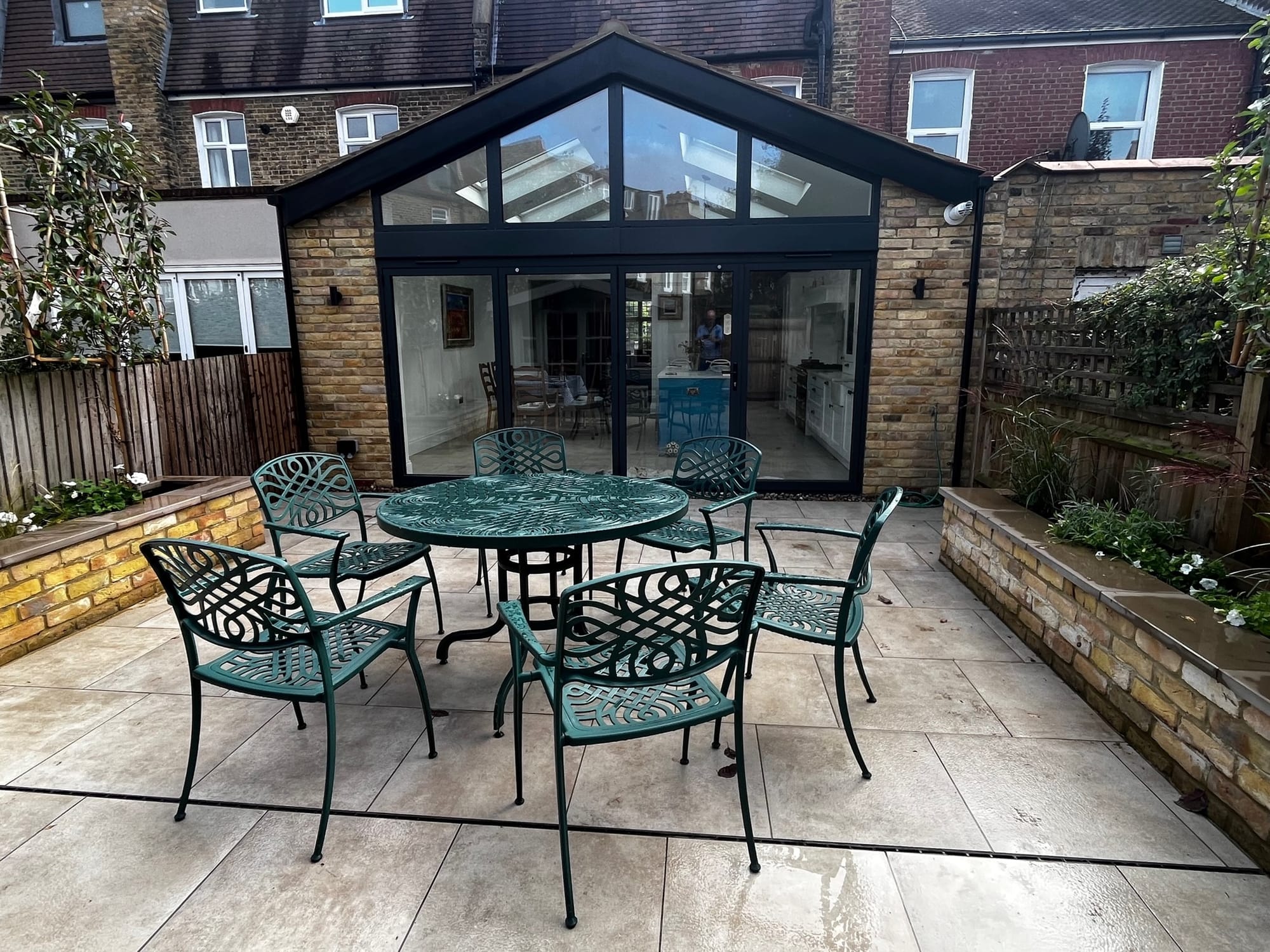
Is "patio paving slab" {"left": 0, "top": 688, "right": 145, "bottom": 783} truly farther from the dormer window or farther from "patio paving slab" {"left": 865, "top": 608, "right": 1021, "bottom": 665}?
the dormer window

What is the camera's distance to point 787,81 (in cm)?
878

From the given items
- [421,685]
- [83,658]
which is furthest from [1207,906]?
[83,658]

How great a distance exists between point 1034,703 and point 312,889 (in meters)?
2.66

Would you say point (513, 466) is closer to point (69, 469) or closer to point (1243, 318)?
point (69, 469)

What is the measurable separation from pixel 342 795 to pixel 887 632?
255cm

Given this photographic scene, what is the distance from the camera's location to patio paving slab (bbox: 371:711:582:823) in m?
2.06

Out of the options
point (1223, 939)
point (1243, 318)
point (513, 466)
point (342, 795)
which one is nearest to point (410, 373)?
point (513, 466)

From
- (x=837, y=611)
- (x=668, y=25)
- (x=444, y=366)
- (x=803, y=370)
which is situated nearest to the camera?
(x=837, y=611)

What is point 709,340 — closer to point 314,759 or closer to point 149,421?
point 149,421

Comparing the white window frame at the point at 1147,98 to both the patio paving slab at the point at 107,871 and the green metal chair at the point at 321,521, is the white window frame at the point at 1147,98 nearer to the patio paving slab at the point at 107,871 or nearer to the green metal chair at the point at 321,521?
the green metal chair at the point at 321,521

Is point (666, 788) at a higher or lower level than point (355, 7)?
lower

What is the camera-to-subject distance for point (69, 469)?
13.0 feet

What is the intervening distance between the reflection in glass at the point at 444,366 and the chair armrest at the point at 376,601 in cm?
405

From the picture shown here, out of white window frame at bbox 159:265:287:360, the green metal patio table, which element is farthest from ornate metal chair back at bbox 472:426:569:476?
white window frame at bbox 159:265:287:360
